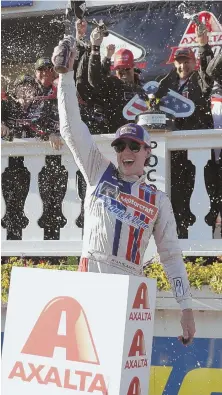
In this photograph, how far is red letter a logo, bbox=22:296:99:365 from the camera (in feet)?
11.2

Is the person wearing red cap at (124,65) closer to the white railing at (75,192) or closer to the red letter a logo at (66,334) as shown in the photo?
the white railing at (75,192)

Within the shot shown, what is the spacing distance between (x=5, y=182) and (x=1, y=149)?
1.01ft

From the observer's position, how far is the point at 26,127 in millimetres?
6734

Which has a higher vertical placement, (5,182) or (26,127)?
(26,127)

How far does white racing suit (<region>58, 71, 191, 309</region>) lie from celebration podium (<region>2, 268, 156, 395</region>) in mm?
692

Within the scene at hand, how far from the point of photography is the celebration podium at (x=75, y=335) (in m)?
3.37

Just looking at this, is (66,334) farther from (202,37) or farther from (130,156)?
(202,37)

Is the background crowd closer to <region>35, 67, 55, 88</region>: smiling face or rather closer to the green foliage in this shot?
<region>35, 67, 55, 88</region>: smiling face

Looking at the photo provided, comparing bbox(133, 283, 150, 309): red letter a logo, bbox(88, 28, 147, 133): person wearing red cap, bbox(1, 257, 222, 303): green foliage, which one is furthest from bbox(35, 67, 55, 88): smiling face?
bbox(133, 283, 150, 309): red letter a logo

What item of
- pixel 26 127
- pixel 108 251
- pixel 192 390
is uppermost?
pixel 26 127

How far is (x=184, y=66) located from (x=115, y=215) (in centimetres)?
284

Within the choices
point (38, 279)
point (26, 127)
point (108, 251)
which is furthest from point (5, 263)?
point (38, 279)

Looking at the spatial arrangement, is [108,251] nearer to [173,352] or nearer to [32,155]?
[173,352]

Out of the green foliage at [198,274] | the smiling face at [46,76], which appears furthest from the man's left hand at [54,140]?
the green foliage at [198,274]
